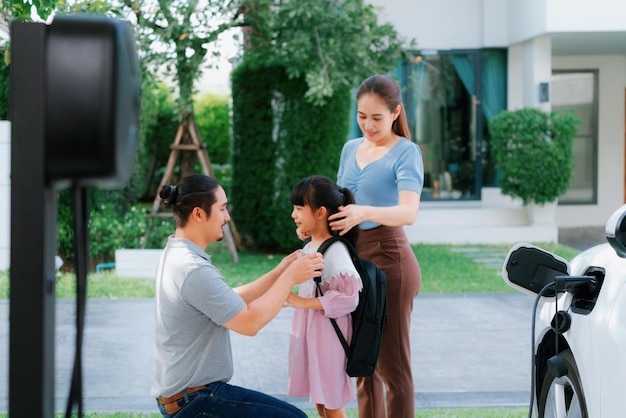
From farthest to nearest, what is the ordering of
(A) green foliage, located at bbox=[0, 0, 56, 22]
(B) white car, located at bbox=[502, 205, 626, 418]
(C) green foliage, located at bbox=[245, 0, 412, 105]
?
(C) green foliage, located at bbox=[245, 0, 412, 105], (A) green foliage, located at bbox=[0, 0, 56, 22], (B) white car, located at bbox=[502, 205, 626, 418]

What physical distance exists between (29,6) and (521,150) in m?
10.8

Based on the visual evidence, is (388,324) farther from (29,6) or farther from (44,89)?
(44,89)

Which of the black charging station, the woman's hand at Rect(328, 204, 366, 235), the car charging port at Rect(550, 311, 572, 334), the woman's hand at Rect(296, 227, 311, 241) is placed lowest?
the car charging port at Rect(550, 311, 572, 334)

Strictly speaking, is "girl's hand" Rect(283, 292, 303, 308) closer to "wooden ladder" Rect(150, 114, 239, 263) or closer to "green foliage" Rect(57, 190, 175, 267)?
"green foliage" Rect(57, 190, 175, 267)

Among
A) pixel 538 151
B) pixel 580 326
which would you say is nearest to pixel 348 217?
pixel 580 326

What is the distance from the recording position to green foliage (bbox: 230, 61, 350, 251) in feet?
42.0

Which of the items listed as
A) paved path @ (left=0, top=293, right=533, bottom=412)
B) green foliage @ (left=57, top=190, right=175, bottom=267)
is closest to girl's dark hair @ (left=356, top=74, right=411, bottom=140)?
paved path @ (left=0, top=293, right=533, bottom=412)

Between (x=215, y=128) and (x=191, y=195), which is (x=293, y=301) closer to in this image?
(x=191, y=195)

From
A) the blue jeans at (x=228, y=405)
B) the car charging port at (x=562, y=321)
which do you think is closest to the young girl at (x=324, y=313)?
the blue jeans at (x=228, y=405)

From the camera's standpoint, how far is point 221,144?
23.8 m

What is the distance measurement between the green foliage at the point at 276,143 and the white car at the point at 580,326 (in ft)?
30.5

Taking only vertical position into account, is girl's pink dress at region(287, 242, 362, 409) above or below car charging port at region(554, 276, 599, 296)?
below

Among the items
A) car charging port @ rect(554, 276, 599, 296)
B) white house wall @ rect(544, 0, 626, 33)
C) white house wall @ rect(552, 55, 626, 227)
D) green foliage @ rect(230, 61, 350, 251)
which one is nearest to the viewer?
car charging port @ rect(554, 276, 599, 296)

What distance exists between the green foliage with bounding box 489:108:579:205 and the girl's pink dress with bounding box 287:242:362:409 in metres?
11.0
